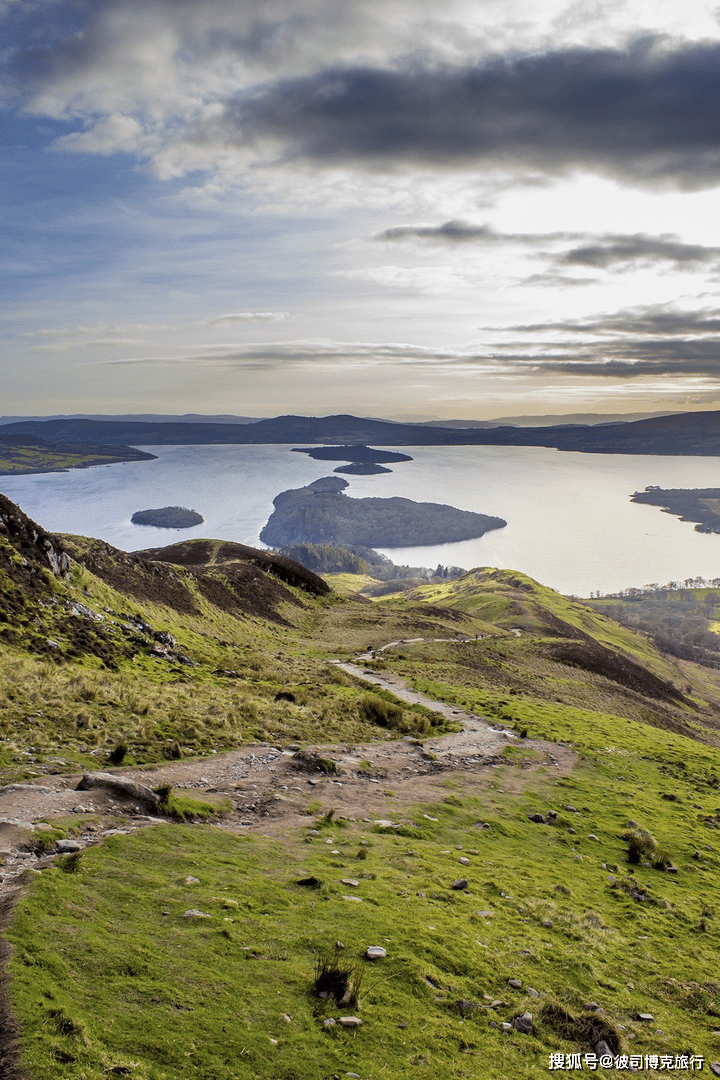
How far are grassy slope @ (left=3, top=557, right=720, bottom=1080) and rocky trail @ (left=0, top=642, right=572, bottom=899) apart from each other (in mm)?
960

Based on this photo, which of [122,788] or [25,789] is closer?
[25,789]

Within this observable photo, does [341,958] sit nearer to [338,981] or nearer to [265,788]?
[338,981]

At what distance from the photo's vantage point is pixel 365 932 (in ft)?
36.6

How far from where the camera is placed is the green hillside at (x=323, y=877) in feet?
26.5

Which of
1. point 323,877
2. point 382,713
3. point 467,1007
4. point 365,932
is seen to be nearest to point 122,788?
point 323,877

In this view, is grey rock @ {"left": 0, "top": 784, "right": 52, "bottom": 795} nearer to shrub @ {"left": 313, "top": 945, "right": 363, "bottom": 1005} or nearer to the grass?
the grass

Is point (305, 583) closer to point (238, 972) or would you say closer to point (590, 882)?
point (590, 882)

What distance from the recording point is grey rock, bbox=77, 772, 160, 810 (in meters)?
15.5

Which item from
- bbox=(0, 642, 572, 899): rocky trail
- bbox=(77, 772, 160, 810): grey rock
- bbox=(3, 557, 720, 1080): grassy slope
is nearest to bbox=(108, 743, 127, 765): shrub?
bbox=(0, 642, 572, 899): rocky trail

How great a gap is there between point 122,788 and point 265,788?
5249 millimetres

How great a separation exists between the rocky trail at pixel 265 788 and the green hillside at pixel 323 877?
0.15m

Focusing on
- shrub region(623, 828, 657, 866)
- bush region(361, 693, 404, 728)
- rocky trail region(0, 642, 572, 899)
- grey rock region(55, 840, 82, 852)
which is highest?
grey rock region(55, 840, 82, 852)

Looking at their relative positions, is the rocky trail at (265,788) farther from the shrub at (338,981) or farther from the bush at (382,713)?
the shrub at (338,981)

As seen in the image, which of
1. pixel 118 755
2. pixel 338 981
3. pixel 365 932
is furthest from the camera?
pixel 118 755
